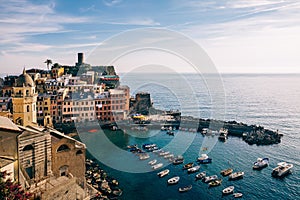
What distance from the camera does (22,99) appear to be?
25219 millimetres

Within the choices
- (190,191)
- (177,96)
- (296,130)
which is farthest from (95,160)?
(177,96)

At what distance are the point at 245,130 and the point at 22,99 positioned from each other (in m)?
39.5

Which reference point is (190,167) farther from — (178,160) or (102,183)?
(102,183)

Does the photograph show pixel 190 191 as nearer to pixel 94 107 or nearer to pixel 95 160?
pixel 95 160

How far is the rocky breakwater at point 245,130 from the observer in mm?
45625

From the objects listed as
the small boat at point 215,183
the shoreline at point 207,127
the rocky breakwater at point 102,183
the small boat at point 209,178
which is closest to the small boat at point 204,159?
the small boat at point 209,178

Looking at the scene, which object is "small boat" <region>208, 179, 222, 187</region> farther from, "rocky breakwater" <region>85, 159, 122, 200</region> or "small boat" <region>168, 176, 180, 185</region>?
"rocky breakwater" <region>85, 159, 122, 200</region>

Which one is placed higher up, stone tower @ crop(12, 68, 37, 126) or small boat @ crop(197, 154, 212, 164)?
stone tower @ crop(12, 68, 37, 126)

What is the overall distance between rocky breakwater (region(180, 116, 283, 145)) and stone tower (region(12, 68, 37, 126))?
33813 mm

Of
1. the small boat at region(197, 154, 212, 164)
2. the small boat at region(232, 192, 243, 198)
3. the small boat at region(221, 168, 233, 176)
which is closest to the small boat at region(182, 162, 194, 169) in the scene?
the small boat at region(197, 154, 212, 164)

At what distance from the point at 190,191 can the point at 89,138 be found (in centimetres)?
2367

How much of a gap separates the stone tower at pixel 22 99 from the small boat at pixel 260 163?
2564 centimetres

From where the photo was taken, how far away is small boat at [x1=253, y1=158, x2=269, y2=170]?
111ft

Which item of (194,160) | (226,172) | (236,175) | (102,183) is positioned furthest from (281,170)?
(102,183)
